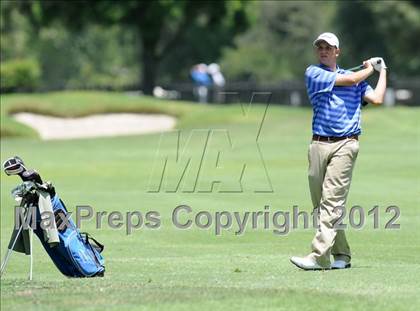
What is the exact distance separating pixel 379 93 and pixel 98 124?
33.0 meters

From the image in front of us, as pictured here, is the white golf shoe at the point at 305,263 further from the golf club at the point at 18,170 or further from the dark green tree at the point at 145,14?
the dark green tree at the point at 145,14

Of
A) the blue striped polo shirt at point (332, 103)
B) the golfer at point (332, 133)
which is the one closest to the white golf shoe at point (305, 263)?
the golfer at point (332, 133)

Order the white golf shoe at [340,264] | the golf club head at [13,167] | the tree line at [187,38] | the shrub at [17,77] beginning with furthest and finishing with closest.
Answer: the tree line at [187,38] < the shrub at [17,77] < the white golf shoe at [340,264] < the golf club head at [13,167]

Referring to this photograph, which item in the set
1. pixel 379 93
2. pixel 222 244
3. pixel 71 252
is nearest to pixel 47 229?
pixel 71 252

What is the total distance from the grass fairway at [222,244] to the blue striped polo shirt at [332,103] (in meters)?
1.32

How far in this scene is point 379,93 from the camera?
11.2 metres

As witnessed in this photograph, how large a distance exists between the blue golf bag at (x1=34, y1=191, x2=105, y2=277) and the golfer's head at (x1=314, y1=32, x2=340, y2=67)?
2714 millimetres

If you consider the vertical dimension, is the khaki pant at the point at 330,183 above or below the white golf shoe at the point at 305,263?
above

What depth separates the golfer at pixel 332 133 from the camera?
1123 cm

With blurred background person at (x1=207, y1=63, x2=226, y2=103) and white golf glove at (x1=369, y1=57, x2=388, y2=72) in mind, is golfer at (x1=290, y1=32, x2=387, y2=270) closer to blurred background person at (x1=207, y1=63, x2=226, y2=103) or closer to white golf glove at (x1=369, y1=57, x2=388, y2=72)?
white golf glove at (x1=369, y1=57, x2=388, y2=72)

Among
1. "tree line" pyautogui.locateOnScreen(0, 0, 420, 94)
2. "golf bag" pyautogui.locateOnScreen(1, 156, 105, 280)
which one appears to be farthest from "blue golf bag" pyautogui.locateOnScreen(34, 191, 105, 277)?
"tree line" pyautogui.locateOnScreen(0, 0, 420, 94)

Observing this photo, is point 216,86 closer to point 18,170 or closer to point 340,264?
point 340,264

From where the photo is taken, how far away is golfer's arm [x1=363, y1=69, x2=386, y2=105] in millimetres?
11242

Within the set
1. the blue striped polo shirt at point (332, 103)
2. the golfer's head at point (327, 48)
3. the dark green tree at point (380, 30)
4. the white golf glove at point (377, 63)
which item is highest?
the golfer's head at point (327, 48)
